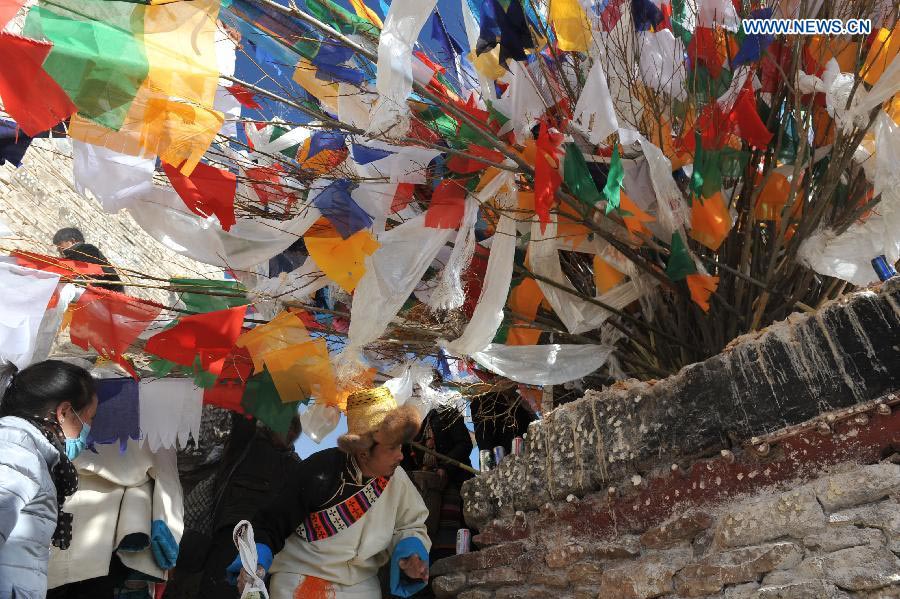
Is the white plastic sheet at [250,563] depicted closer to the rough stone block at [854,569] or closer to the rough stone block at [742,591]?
the rough stone block at [742,591]

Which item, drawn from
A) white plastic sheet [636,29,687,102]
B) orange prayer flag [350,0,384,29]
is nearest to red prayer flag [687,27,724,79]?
white plastic sheet [636,29,687,102]

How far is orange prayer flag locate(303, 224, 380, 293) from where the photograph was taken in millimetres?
3773

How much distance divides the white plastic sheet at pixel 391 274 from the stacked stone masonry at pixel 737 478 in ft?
2.68

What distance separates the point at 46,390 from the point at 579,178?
2143 millimetres

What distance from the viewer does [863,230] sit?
327cm

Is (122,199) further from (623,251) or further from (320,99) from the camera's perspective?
(623,251)

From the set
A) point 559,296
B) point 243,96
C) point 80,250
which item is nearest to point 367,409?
point 559,296

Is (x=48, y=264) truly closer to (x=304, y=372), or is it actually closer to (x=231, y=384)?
(x=231, y=384)

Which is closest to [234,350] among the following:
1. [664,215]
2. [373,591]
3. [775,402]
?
[373,591]

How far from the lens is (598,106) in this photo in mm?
3330

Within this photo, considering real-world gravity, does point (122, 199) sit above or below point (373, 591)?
above

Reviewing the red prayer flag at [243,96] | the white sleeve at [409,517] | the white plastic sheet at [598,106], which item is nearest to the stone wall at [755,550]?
the white sleeve at [409,517]

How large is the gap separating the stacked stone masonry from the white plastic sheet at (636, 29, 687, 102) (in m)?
1.35

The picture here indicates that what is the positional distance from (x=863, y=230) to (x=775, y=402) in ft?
3.26
